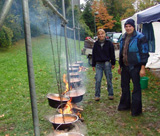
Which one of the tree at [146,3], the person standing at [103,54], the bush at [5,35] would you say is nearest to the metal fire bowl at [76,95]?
the person standing at [103,54]

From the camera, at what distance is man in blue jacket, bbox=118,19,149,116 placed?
11.6 feet

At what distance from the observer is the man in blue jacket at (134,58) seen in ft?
11.6

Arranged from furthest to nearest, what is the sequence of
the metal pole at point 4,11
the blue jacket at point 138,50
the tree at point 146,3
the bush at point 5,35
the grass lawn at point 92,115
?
1. the tree at point 146,3
2. the bush at point 5,35
3. the blue jacket at point 138,50
4. the grass lawn at point 92,115
5. the metal pole at point 4,11

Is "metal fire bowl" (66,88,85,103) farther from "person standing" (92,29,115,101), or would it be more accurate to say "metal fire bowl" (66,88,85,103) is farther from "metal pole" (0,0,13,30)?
"metal pole" (0,0,13,30)

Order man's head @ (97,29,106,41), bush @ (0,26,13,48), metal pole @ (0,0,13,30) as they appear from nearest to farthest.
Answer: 1. metal pole @ (0,0,13,30)
2. man's head @ (97,29,106,41)
3. bush @ (0,26,13,48)

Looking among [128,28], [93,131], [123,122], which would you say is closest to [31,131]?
[93,131]

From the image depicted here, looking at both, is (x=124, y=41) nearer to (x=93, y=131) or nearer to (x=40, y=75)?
(x=93, y=131)

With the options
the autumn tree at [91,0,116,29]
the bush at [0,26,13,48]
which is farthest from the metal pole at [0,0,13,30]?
the autumn tree at [91,0,116,29]

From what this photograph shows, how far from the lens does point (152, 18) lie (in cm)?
572

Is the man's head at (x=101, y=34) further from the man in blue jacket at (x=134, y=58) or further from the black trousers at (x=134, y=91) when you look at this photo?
the black trousers at (x=134, y=91)

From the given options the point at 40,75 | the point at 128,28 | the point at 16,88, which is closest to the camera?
the point at 128,28

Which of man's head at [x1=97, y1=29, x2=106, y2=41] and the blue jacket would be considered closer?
the blue jacket

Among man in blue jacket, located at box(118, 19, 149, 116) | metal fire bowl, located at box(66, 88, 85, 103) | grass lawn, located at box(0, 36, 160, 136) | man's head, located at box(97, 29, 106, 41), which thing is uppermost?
man's head, located at box(97, 29, 106, 41)

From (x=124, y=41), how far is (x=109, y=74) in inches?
45.8
